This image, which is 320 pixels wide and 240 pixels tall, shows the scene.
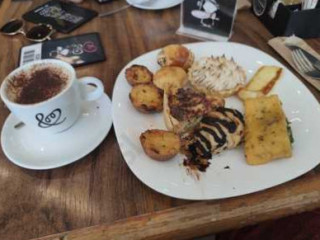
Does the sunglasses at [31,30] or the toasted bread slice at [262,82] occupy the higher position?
the toasted bread slice at [262,82]

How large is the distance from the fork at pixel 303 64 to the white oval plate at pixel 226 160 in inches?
2.5

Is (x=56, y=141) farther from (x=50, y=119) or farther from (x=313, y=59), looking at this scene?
(x=313, y=59)

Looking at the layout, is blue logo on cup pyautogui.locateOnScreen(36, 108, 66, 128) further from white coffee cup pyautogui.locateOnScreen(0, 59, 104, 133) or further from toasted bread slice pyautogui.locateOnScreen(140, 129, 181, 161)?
toasted bread slice pyautogui.locateOnScreen(140, 129, 181, 161)

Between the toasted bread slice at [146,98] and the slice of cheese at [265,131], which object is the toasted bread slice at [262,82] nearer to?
the slice of cheese at [265,131]

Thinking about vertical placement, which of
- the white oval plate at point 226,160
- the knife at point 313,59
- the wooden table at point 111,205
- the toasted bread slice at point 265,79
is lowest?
the wooden table at point 111,205

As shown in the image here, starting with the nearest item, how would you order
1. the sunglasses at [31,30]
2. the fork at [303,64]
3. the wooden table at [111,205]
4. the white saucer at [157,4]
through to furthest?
1. the wooden table at [111,205]
2. the fork at [303,64]
3. the sunglasses at [31,30]
4. the white saucer at [157,4]

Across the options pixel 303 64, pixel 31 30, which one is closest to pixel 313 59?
pixel 303 64

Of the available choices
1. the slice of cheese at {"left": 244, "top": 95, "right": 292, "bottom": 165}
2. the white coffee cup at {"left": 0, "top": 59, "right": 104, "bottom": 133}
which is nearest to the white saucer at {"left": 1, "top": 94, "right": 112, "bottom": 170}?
the white coffee cup at {"left": 0, "top": 59, "right": 104, "bottom": 133}

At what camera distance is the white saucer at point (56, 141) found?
595 millimetres

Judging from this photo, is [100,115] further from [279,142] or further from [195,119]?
[279,142]

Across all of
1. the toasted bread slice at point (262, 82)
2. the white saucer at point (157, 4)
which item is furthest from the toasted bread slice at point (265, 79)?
the white saucer at point (157, 4)

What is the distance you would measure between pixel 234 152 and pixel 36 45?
0.70 metres

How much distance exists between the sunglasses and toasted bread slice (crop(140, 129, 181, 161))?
22.8 inches

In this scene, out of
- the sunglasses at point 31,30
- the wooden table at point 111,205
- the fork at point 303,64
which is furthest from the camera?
the sunglasses at point 31,30
